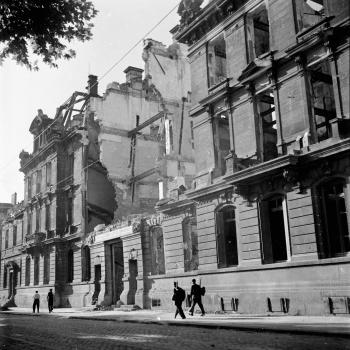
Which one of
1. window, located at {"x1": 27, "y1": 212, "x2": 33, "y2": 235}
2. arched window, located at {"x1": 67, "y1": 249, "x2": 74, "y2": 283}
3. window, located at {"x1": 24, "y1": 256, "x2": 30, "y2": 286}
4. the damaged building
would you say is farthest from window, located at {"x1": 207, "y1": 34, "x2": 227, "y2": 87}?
window, located at {"x1": 24, "y1": 256, "x2": 30, "y2": 286}

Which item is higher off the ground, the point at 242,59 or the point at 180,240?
the point at 242,59

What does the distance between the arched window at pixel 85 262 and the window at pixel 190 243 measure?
12.2 metres

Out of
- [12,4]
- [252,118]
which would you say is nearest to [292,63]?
[252,118]

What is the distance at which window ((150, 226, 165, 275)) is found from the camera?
79.1 ft

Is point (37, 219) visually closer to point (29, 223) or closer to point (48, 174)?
point (29, 223)

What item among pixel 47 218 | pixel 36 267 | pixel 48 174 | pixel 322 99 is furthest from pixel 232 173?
pixel 36 267

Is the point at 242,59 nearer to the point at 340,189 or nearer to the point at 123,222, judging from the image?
the point at 340,189

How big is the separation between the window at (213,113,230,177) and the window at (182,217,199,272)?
3.12 meters

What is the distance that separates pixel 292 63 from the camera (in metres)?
16.9

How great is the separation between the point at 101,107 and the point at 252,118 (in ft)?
56.6

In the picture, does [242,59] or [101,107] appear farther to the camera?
[101,107]

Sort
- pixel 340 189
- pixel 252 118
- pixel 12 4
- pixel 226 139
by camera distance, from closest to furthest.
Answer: pixel 12 4 → pixel 340 189 → pixel 252 118 → pixel 226 139

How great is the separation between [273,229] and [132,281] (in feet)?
37.3

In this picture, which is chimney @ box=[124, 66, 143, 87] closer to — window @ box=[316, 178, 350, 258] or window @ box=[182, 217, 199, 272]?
window @ box=[182, 217, 199, 272]
